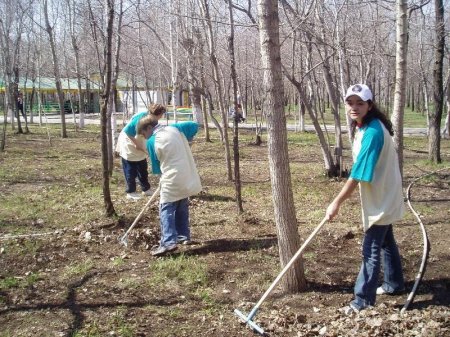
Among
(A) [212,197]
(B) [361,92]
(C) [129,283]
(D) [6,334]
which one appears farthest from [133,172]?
(B) [361,92]

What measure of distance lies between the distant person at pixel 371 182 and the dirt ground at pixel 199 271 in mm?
287

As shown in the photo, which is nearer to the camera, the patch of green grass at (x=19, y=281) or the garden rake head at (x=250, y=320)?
the garden rake head at (x=250, y=320)

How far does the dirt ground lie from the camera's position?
3.27 metres

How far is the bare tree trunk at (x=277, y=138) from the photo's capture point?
11.1 feet

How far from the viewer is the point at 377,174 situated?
3158 millimetres

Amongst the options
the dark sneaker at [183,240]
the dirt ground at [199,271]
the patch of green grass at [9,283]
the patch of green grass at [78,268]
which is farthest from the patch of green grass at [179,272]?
the patch of green grass at [9,283]

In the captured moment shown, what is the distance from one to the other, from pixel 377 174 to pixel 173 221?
2339 millimetres

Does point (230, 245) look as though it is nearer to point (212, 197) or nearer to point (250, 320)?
point (250, 320)

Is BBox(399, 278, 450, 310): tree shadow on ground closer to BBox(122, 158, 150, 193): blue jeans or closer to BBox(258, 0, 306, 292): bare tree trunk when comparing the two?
BBox(258, 0, 306, 292): bare tree trunk

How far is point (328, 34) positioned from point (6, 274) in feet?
21.3

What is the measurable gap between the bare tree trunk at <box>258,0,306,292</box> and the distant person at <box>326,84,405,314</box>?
485mm

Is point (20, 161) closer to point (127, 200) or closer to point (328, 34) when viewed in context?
point (127, 200)

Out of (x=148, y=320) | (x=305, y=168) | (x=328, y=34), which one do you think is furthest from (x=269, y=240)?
(x=305, y=168)

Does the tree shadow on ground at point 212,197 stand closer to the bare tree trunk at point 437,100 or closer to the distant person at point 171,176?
the distant person at point 171,176
